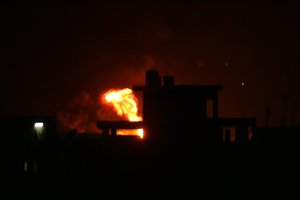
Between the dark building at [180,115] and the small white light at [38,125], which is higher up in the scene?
the dark building at [180,115]

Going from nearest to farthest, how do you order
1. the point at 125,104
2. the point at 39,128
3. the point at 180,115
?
1. the point at 180,115
2. the point at 39,128
3. the point at 125,104

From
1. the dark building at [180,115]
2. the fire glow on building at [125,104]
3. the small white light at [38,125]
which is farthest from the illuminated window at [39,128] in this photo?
the fire glow on building at [125,104]

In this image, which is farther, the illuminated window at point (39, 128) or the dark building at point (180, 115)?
the illuminated window at point (39, 128)

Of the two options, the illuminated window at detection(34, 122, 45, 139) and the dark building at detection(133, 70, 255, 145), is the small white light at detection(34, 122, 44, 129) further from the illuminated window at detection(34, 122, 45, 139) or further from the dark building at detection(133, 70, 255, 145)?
the dark building at detection(133, 70, 255, 145)

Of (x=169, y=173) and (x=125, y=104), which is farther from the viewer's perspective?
(x=125, y=104)

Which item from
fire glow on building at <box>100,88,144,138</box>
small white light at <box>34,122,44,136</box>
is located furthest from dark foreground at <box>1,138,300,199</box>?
fire glow on building at <box>100,88,144,138</box>

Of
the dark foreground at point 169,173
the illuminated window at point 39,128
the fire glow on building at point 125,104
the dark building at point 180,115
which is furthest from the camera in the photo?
the fire glow on building at point 125,104

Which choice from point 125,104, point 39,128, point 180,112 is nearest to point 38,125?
point 39,128

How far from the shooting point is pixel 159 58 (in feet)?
229

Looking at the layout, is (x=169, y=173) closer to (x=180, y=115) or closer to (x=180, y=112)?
(x=180, y=115)

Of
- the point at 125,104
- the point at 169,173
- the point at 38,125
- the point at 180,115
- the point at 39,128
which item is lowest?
the point at 169,173

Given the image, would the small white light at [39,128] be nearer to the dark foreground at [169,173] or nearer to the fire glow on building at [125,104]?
the dark foreground at [169,173]

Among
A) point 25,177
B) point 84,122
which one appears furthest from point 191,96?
point 84,122

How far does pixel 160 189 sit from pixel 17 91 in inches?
1922
